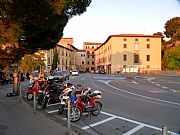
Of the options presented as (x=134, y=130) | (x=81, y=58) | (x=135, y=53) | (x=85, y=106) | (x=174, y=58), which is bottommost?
(x=134, y=130)

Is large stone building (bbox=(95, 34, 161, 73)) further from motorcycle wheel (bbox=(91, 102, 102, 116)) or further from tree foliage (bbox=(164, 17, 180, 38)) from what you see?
motorcycle wheel (bbox=(91, 102, 102, 116))

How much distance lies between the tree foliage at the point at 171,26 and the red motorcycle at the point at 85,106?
8470 cm

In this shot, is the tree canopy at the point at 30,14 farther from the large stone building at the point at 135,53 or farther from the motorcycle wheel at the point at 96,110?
the large stone building at the point at 135,53

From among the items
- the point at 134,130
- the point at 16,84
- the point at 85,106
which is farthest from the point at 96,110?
the point at 16,84

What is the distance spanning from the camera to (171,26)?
96375mm

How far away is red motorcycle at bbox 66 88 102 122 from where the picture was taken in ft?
35.5

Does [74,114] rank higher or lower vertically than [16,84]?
lower

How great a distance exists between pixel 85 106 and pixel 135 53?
3050 inches

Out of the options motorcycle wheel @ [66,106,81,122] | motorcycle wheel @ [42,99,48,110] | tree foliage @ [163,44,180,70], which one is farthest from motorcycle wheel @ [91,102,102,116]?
tree foliage @ [163,44,180,70]

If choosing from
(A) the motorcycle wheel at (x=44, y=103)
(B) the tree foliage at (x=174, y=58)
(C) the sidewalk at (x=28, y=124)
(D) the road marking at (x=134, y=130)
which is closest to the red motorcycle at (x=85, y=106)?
(C) the sidewalk at (x=28, y=124)

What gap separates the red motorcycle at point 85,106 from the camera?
35.5 feet

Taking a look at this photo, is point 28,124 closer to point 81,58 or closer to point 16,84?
point 16,84

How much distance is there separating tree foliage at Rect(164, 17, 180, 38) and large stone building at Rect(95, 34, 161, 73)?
8810 millimetres

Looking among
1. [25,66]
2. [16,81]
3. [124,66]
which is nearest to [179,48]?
[124,66]
